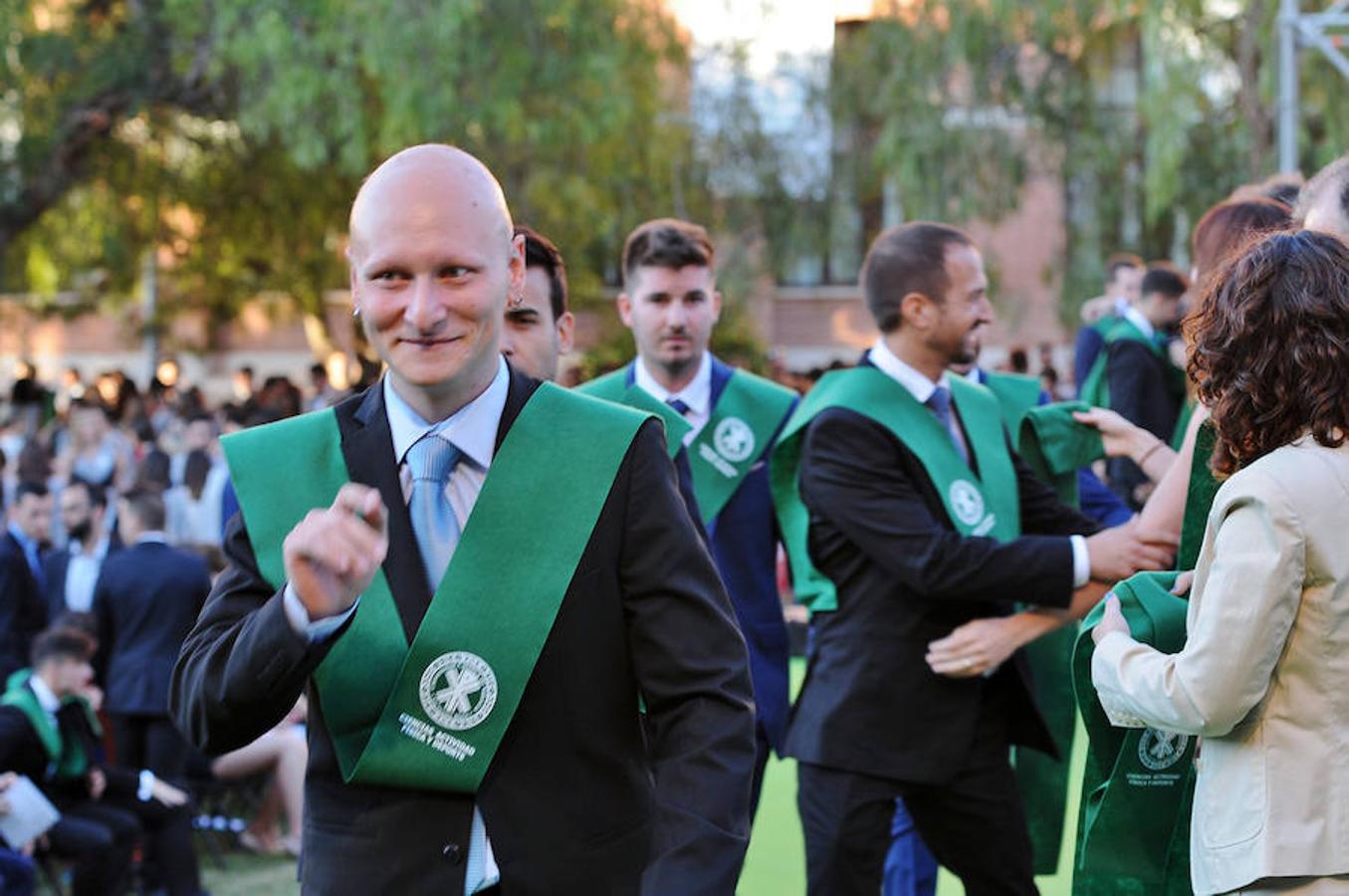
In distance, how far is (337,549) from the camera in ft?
8.51

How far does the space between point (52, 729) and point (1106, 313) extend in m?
7.32

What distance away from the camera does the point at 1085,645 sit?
3.74m

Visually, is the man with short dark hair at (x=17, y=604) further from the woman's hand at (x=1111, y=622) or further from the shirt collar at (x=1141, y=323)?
the woman's hand at (x=1111, y=622)

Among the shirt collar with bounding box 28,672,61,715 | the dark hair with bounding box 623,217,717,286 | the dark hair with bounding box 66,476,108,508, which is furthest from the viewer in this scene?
the dark hair with bounding box 66,476,108,508

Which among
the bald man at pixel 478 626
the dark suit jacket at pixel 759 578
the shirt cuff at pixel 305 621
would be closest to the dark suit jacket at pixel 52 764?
the dark suit jacket at pixel 759 578

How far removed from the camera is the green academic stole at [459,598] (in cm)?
290

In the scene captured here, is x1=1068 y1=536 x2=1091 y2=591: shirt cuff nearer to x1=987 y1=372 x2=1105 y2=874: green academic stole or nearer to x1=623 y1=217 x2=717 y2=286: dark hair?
x1=987 y1=372 x2=1105 y2=874: green academic stole

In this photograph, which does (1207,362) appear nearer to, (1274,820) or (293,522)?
(1274,820)

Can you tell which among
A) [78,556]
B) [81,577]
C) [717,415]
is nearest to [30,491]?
[78,556]

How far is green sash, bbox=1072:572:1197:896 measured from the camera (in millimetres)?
3650

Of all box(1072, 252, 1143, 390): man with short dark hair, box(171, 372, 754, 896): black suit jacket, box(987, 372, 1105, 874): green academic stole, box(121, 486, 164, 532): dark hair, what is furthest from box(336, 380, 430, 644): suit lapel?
box(1072, 252, 1143, 390): man with short dark hair

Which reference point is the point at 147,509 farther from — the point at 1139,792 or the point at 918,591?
the point at 1139,792

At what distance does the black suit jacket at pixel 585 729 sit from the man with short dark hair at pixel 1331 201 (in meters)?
1.61

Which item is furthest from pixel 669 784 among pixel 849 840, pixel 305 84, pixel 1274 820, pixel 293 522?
pixel 305 84
